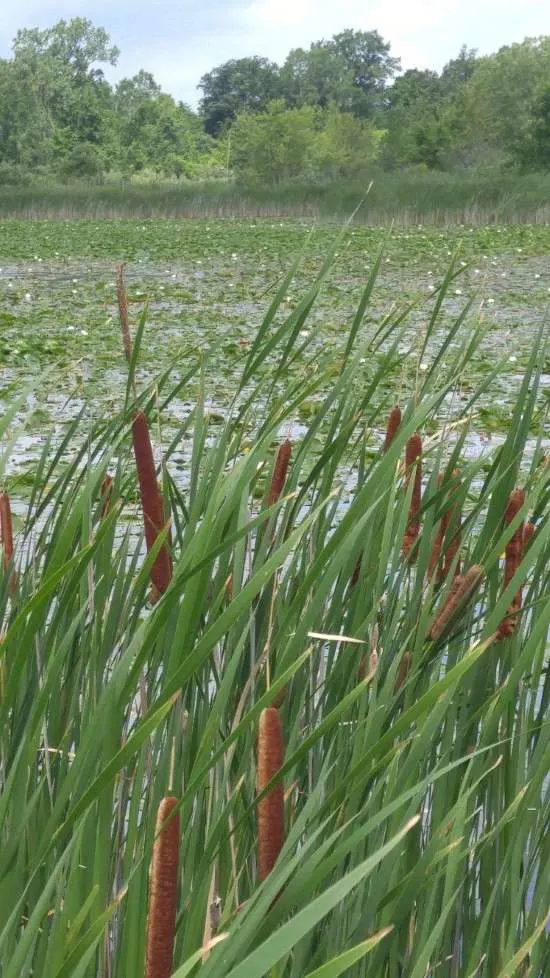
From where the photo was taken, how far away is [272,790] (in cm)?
58

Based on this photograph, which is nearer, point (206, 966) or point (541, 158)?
point (206, 966)

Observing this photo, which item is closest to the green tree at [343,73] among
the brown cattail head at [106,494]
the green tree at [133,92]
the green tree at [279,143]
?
the green tree at [133,92]

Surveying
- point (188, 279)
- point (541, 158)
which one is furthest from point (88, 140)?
point (188, 279)

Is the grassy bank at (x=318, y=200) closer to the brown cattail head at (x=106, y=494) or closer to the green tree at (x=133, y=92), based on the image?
the brown cattail head at (x=106, y=494)

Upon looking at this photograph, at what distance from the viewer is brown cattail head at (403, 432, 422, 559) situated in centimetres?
117

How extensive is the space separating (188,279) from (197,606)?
12404mm

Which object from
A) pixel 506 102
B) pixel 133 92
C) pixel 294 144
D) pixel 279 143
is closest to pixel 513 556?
pixel 506 102

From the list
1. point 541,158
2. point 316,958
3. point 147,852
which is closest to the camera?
point 147,852

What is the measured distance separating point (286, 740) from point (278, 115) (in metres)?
49.2

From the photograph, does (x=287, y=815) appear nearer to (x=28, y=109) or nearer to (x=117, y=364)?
(x=117, y=364)

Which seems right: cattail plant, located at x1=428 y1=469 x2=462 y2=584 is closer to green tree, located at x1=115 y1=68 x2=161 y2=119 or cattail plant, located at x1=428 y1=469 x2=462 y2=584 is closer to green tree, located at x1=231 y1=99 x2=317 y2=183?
green tree, located at x1=231 y1=99 x2=317 y2=183

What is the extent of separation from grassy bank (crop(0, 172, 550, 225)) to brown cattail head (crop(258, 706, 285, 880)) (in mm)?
19744

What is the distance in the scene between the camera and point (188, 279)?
12859 millimetres

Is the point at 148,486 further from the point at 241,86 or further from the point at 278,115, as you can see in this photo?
the point at 241,86
